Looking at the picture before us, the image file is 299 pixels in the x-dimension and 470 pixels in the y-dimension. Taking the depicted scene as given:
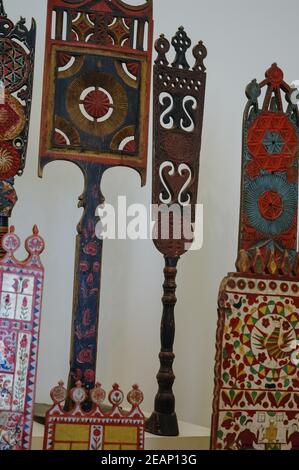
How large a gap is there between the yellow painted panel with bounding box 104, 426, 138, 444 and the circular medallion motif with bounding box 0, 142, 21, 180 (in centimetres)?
90

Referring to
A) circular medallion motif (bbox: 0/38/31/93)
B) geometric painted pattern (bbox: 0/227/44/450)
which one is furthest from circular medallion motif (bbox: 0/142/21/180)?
geometric painted pattern (bbox: 0/227/44/450)

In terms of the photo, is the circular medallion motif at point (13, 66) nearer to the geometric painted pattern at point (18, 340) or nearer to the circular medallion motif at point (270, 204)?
the geometric painted pattern at point (18, 340)

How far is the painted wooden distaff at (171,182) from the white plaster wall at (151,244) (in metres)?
0.69

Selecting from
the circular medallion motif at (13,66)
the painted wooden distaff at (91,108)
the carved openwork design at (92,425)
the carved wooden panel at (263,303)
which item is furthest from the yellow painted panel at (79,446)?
the circular medallion motif at (13,66)

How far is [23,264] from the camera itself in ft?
8.24

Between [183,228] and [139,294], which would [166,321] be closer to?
[183,228]

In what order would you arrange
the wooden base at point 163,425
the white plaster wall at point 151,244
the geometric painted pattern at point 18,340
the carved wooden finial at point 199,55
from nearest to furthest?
1. the geometric painted pattern at point 18,340
2. the wooden base at point 163,425
3. the carved wooden finial at point 199,55
4. the white plaster wall at point 151,244

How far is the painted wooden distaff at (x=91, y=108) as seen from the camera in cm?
281

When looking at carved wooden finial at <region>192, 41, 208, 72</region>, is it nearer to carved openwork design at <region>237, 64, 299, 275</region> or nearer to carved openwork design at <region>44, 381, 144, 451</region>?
carved openwork design at <region>237, 64, 299, 275</region>

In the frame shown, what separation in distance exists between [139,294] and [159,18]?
1.27m

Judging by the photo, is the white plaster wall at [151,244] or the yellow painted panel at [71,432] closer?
the yellow painted panel at [71,432]

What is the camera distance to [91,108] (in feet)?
9.46

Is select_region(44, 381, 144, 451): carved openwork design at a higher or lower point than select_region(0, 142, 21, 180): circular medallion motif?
lower

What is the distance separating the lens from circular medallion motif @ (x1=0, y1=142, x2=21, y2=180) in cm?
282
